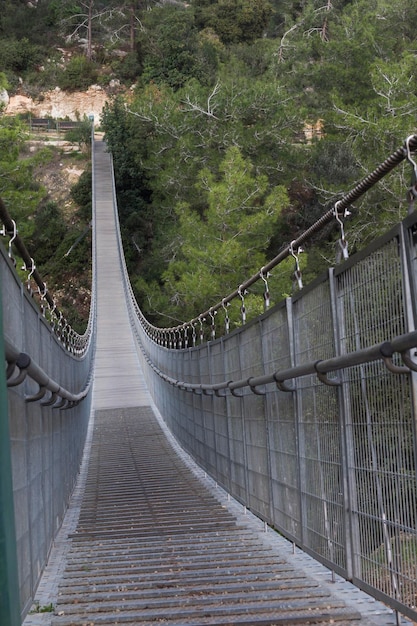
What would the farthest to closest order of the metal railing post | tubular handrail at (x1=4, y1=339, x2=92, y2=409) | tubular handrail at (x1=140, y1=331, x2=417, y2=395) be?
tubular handrail at (x1=4, y1=339, x2=92, y2=409) → tubular handrail at (x1=140, y1=331, x2=417, y2=395) → the metal railing post

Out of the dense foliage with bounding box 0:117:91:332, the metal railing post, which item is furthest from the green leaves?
the metal railing post

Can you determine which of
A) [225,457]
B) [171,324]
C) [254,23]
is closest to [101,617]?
[225,457]

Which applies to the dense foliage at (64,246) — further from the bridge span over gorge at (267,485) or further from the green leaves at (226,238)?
the bridge span over gorge at (267,485)

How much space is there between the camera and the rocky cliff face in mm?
46250

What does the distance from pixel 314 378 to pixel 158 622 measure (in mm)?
1223

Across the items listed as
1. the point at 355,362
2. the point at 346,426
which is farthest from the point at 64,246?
the point at 355,362

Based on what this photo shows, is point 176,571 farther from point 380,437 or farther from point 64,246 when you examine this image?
point 64,246

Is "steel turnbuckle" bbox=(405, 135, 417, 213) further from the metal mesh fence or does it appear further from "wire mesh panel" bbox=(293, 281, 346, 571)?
"wire mesh panel" bbox=(293, 281, 346, 571)

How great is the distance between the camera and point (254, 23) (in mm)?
48469

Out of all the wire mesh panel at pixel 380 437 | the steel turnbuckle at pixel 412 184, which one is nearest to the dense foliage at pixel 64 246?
the wire mesh panel at pixel 380 437

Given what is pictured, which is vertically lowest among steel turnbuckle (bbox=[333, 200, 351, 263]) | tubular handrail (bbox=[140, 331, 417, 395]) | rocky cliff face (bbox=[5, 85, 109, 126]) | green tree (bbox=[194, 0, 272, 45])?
tubular handrail (bbox=[140, 331, 417, 395])

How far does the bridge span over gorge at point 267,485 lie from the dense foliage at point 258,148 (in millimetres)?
10458

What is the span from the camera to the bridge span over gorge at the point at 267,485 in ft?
9.75

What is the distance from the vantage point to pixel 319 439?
13.5ft
